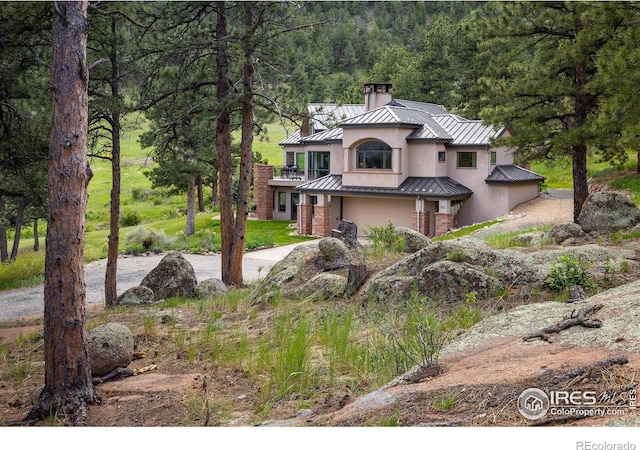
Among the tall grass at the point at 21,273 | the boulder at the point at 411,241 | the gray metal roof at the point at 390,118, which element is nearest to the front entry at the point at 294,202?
the gray metal roof at the point at 390,118

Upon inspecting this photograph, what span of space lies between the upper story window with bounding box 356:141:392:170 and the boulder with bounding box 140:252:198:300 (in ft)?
54.4

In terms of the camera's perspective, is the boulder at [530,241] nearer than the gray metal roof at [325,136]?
Yes

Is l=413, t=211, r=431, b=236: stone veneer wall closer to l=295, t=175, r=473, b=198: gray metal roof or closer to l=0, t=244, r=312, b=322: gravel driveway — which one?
l=295, t=175, r=473, b=198: gray metal roof

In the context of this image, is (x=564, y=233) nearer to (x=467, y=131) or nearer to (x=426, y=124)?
(x=426, y=124)

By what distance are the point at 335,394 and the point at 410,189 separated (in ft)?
77.3

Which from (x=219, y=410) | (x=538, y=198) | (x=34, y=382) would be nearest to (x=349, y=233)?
(x=34, y=382)

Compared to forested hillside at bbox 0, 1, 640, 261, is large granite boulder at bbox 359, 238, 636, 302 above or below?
below

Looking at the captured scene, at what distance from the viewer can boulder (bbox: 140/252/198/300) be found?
45.7ft

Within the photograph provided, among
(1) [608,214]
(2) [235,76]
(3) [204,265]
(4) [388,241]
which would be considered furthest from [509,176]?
(4) [388,241]

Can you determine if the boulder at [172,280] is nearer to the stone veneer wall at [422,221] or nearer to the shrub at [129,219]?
the stone veneer wall at [422,221]

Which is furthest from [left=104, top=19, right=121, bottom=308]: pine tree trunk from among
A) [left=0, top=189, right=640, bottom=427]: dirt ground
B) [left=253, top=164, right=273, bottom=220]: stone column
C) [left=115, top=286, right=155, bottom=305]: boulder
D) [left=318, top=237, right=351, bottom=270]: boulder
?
[left=253, top=164, right=273, bottom=220]: stone column

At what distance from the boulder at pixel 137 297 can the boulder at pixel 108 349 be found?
6.59m

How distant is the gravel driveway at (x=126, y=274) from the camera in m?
16.7

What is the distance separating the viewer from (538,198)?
3027cm
